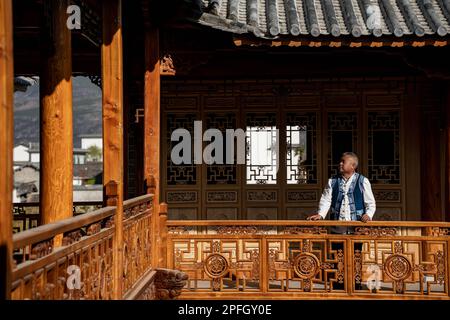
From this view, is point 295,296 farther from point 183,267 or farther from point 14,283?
point 14,283

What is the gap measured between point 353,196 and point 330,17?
207cm

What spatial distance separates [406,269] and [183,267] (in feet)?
8.02

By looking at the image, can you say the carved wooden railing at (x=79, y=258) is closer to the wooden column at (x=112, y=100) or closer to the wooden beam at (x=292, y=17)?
the wooden column at (x=112, y=100)

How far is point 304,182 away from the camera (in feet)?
32.2

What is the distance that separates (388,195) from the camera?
9727mm

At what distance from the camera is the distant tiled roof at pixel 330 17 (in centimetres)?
766

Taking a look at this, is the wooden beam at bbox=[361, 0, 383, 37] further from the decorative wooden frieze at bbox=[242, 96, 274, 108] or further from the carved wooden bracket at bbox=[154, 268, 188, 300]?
the carved wooden bracket at bbox=[154, 268, 188, 300]

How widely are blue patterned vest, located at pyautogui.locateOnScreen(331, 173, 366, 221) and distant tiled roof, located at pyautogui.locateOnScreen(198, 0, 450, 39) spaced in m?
1.61

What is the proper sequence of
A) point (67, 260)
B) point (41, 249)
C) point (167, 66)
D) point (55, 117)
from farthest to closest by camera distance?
1. point (167, 66)
2. point (55, 117)
3. point (67, 260)
4. point (41, 249)

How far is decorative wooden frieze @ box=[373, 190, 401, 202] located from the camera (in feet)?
31.9

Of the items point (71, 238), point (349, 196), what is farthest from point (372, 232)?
point (71, 238)

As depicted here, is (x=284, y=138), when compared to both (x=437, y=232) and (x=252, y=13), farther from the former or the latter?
(x=437, y=232)

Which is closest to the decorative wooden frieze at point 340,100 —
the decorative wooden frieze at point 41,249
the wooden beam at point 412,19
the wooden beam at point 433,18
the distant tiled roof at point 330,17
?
the distant tiled roof at point 330,17

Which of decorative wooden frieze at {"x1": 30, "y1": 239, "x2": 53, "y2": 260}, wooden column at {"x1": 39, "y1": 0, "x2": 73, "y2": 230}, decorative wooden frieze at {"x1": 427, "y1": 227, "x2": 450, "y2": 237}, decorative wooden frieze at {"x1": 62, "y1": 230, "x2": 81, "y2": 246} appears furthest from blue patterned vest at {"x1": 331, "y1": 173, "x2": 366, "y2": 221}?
decorative wooden frieze at {"x1": 30, "y1": 239, "x2": 53, "y2": 260}
